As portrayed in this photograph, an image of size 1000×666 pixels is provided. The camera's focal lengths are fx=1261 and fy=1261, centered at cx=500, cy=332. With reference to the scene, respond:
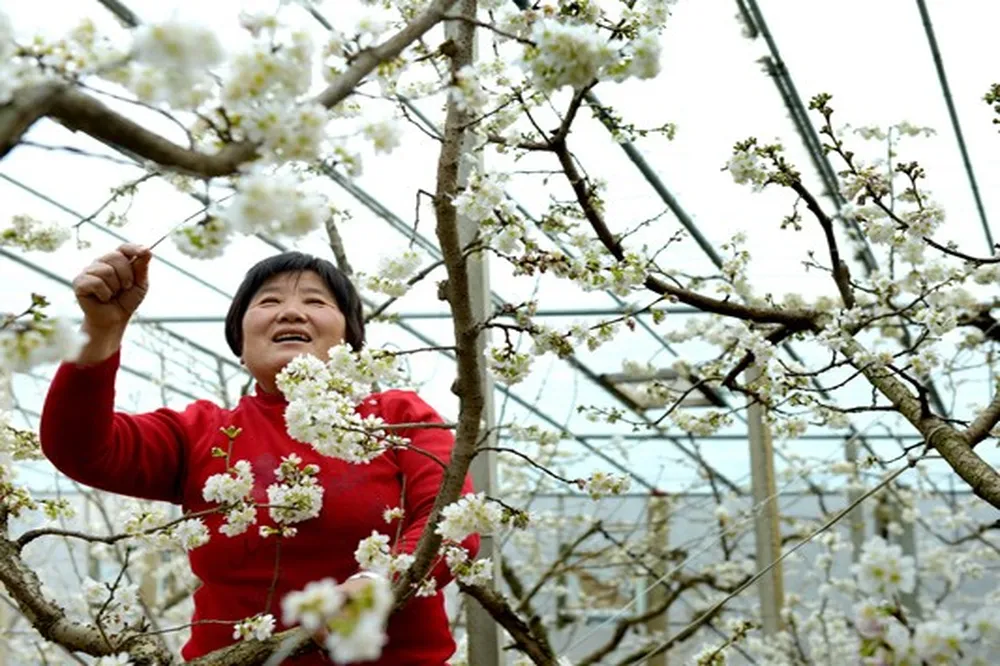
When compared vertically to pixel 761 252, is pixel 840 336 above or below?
below

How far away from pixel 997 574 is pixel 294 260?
28.4ft

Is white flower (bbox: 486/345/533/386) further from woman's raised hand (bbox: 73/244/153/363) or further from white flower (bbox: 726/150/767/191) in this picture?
white flower (bbox: 726/150/767/191)

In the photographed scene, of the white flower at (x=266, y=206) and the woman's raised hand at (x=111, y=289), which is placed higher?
the woman's raised hand at (x=111, y=289)

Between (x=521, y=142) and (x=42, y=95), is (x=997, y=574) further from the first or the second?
(x=42, y=95)

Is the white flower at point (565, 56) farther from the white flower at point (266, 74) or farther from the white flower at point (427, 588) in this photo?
the white flower at point (427, 588)

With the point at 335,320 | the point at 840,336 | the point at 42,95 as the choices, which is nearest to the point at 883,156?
the point at 840,336

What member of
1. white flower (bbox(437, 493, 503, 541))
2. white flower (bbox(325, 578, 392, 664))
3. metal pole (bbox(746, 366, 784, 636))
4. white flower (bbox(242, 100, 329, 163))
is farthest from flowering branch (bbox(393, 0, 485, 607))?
metal pole (bbox(746, 366, 784, 636))

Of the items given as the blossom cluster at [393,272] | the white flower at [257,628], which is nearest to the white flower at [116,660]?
the white flower at [257,628]

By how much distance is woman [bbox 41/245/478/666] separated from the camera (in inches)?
65.9

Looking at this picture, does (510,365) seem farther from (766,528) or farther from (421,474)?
(766,528)

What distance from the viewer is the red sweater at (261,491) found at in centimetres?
173

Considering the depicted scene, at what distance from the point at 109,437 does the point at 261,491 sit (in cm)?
23

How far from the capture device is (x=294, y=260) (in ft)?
6.79

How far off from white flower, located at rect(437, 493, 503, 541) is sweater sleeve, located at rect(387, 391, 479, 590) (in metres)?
0.15
